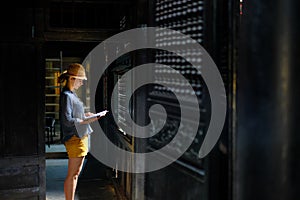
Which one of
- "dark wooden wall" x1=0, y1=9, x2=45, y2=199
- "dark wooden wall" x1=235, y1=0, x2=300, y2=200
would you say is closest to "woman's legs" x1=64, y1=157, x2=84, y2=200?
"dark wooden wall" x1=0, y1=9, x2=45, y2=199

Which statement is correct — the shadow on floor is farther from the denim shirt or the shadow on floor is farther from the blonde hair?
the blonde hair

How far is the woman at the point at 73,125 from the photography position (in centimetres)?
598

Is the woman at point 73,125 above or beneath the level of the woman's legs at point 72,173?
above

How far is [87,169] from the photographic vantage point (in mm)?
10188

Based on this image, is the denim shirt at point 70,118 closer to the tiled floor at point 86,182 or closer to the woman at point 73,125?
the woman at point 73,125

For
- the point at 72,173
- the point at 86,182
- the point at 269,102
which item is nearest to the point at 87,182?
the point at 86,182

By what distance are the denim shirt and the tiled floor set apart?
2.21 meters

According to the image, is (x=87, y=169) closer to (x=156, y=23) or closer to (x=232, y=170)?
(x=156, y=23)

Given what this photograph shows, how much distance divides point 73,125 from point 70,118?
0.11 meters

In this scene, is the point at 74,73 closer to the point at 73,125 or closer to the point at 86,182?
the point at 73,125

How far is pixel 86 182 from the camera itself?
9000 mm

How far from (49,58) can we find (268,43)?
15598 millimetres

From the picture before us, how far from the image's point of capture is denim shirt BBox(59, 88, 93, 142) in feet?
19.6

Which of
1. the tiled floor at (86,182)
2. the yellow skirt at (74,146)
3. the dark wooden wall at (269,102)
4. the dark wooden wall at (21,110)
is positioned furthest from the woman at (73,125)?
the dark wooden wall at (269,102)
